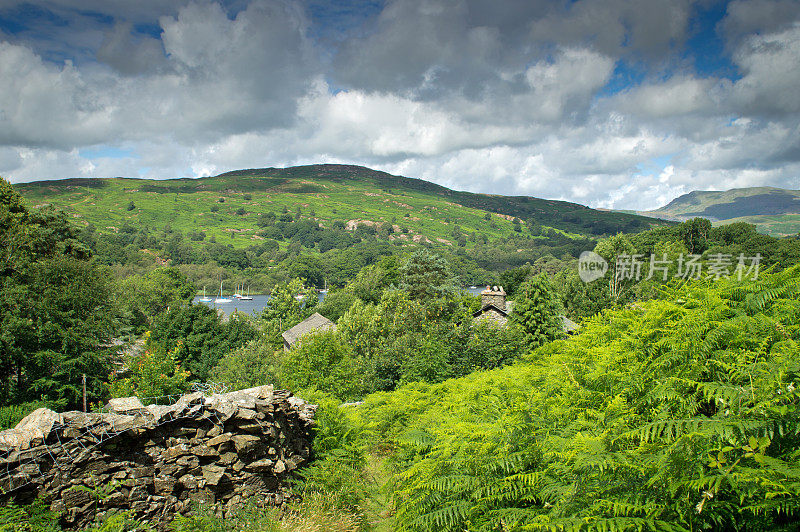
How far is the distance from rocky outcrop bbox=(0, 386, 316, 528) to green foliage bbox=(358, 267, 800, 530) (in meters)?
3.11

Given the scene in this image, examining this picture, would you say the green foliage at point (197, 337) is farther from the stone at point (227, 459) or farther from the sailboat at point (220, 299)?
the sailboat at point (220, 299)

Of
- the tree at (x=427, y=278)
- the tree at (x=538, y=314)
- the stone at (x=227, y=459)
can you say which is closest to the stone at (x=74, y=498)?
the stone at (x=227, y=459)

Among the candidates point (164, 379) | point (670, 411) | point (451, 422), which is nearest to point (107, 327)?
point (164, 379)

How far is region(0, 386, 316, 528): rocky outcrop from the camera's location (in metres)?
6.54

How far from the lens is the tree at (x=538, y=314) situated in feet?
88.8

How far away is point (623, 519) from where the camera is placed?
310cm

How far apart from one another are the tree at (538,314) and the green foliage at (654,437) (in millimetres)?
20137

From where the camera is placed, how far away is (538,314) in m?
27.2

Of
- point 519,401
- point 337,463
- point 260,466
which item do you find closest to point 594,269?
point 337,463

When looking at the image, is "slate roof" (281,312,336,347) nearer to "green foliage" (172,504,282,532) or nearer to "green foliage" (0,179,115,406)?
"green foliage" (0,179,115,406)

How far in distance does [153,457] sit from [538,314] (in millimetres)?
23515

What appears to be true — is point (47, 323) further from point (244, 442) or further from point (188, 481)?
point (244, 442)

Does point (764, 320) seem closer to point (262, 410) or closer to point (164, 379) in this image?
point (262, 410)

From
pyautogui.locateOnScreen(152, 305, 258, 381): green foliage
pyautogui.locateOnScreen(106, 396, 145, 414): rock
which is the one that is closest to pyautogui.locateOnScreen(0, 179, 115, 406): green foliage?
pyautogui.locateOnScreen(106, 396, 145, 414): rock
